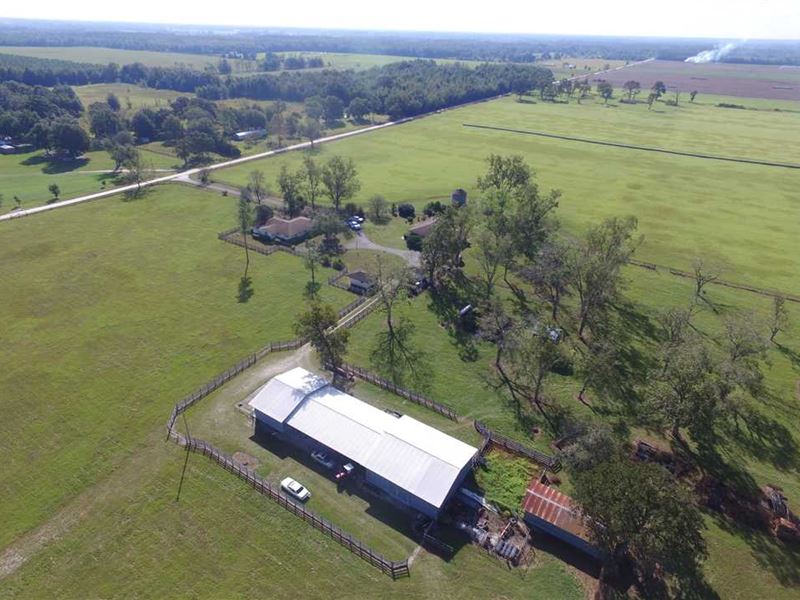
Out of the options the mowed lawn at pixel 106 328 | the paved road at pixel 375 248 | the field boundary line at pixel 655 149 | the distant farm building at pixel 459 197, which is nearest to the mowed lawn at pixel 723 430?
the paved road at pixel 375 248

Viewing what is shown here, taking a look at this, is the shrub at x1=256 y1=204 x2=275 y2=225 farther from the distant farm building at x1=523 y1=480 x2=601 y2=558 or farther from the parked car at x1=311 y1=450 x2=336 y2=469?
the distant farm building at x1=523 y1=480 x2=601 y2=558

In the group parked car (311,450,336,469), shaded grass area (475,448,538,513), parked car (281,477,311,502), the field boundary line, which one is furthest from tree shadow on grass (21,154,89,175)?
shaded grass area (475,448,538,513)

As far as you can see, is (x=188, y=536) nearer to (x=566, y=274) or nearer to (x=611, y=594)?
(x=611, y=594)

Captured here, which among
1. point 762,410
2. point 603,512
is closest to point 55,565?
point 603,512

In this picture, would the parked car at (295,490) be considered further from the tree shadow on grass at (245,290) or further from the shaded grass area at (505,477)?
the tree shadow on grass at (245,290)

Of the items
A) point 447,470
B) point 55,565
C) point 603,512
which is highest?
point 603,512
